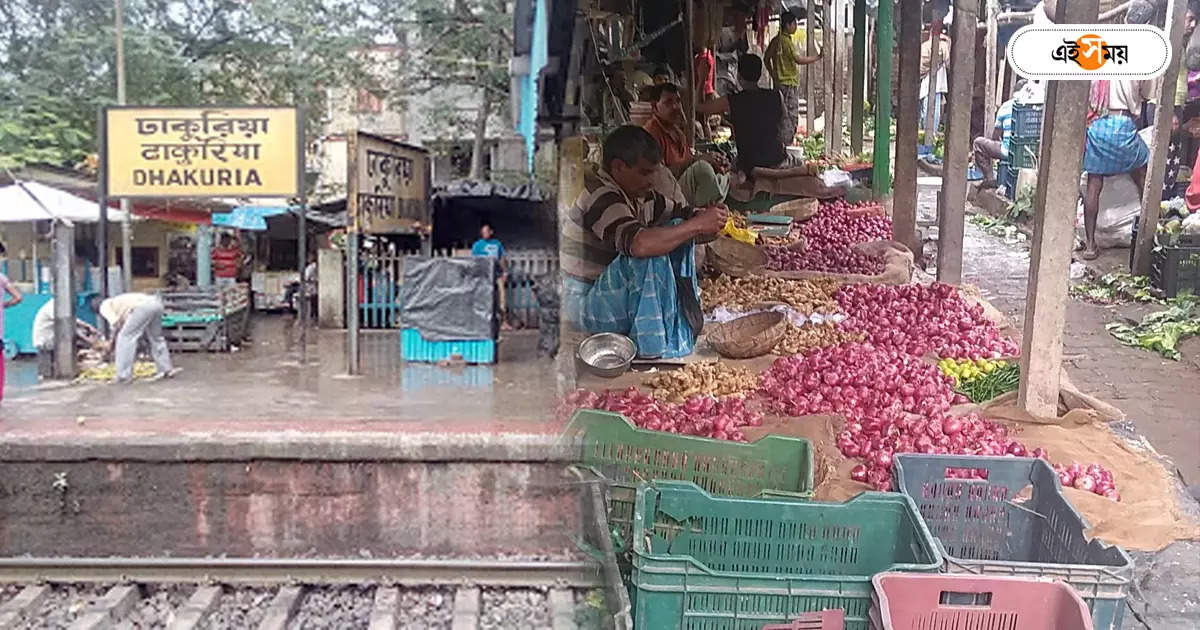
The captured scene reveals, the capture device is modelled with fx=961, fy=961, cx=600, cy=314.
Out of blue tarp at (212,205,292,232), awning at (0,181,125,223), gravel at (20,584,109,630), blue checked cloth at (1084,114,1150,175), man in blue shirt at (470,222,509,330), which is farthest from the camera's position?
blue tarp at (212,205,292,232)

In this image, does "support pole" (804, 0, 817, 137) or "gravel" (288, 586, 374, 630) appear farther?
"gravel" (288, 586, 374, 630)

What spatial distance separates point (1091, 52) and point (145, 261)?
744 centimetres

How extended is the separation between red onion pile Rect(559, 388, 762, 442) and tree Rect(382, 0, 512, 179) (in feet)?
18.9

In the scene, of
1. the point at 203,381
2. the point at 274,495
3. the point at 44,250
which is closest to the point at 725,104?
the point at 274,495

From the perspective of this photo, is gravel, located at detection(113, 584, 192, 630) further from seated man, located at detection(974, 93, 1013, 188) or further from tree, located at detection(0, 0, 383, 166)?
tree, located at detection(0, 0, 383, 166)

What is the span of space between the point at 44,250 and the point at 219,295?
3.86 feet

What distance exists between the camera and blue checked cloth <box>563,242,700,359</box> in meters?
2.11

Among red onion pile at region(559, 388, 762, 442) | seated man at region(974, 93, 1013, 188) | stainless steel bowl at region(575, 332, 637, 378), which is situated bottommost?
red onion pile at region(559, 388, 762, 442)

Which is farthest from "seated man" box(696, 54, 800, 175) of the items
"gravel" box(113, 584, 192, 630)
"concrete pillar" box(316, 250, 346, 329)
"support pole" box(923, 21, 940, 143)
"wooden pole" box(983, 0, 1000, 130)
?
"concrete pillar" box(316, 250, 346, 329)

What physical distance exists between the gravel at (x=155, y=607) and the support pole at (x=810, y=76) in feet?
9.23

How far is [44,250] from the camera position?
21.6ft

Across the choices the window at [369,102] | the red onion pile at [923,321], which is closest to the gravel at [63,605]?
the red onion pile at [923,321]

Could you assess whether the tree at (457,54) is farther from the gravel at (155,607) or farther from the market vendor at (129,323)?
the gravel at (155,607)

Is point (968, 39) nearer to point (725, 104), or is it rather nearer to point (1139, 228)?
point (1139, 228)
